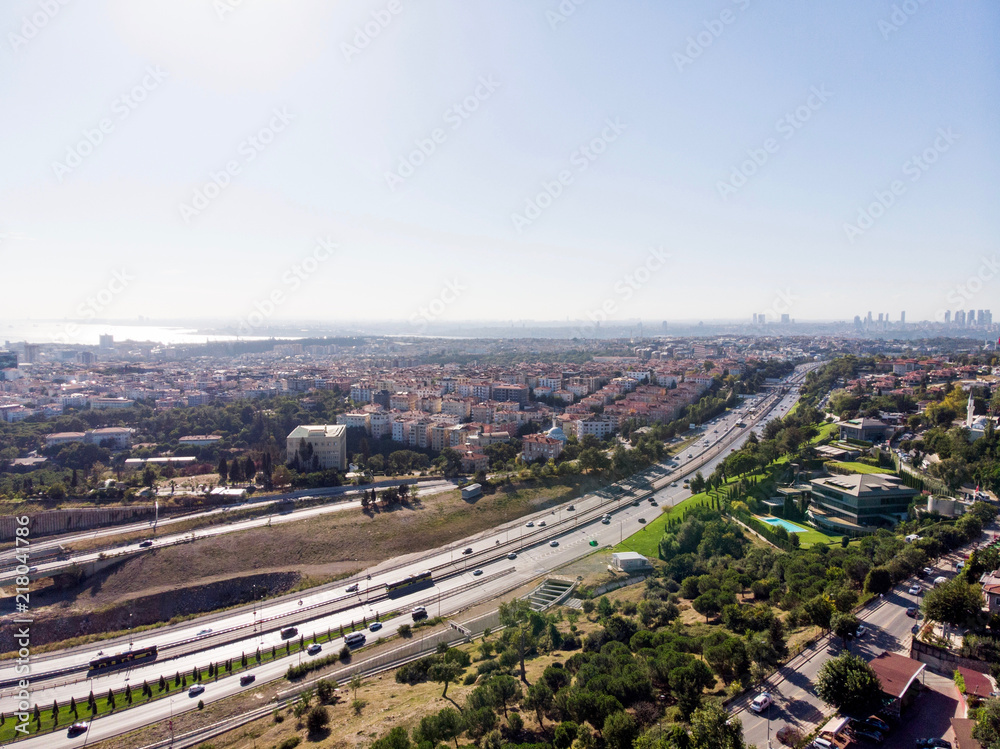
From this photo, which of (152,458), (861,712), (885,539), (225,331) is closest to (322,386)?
(152,458)

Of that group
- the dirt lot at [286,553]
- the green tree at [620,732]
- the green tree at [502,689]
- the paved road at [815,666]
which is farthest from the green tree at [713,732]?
the dirt lot at [286,553]

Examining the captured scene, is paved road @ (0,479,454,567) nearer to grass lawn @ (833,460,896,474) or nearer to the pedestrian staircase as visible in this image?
the pedestrian staircase

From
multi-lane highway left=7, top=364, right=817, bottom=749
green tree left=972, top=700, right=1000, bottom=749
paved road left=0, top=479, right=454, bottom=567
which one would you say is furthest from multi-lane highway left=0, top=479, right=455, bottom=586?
green tree left=972, top=700, right=1000, bottom=749

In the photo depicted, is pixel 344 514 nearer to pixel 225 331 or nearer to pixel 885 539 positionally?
pixel 885 539

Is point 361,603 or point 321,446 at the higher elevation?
point 321,446

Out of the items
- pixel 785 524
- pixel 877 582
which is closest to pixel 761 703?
pixel 877 582

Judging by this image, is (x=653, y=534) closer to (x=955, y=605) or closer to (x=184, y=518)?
(x=955, y=605)

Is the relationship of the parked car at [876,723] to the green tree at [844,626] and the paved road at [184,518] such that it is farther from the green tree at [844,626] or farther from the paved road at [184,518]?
the paved road at [184,518]
